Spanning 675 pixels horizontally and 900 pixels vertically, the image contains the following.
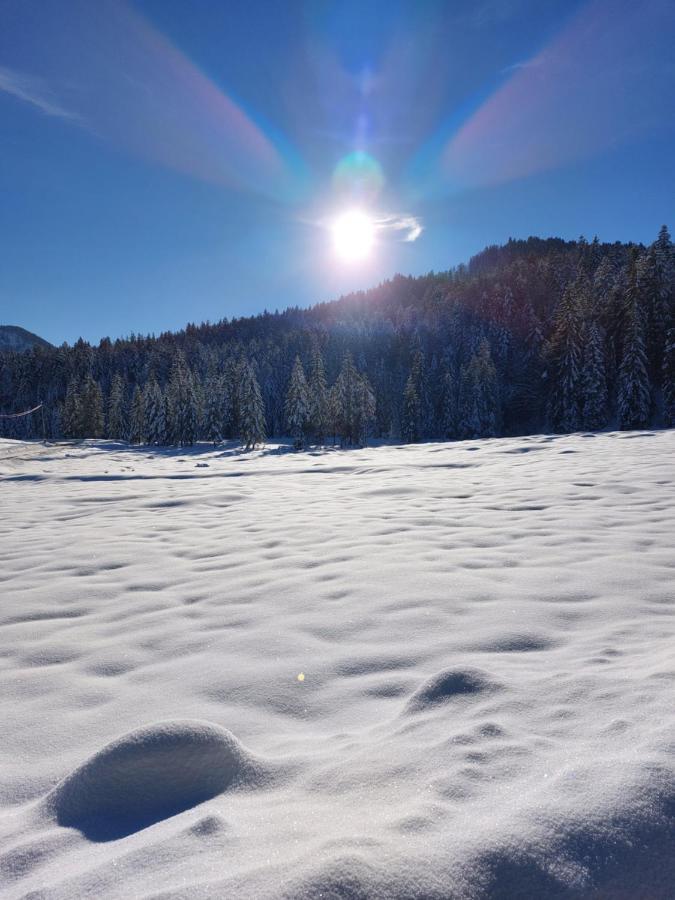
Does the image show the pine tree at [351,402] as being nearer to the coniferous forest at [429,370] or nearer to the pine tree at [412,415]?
the coniferous forest at [429,370]

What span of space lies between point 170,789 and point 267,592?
2.26 meters

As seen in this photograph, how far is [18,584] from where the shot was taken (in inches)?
175

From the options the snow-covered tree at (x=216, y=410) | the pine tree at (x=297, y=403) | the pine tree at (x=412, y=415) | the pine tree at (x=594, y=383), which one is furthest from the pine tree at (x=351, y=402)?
the pine tree at (x=594, y=383)

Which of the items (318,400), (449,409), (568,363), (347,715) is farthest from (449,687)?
(449,409)

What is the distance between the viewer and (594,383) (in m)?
39.7

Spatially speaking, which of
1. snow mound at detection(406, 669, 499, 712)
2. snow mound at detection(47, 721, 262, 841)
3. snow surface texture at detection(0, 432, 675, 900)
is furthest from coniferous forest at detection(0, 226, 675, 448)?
snow mound at detection(47, 721, 262, 841)

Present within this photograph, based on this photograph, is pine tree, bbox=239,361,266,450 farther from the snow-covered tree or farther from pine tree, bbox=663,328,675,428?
pine tree, bbox=663,328,675,428

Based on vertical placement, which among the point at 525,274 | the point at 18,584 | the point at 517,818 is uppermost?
the point at 525,274

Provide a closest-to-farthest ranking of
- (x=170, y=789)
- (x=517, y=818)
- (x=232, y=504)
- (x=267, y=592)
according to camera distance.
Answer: (x=517, y=818) → (x=170, y=789) → (x=267, y=592) → (x=232, y=504)

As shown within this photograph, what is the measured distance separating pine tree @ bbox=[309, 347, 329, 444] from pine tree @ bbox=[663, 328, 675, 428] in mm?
32815

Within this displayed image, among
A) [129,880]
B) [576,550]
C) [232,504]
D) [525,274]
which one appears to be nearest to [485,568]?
[576,550]

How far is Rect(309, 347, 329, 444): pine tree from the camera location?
171 ft

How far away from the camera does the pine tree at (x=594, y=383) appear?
39594 mm

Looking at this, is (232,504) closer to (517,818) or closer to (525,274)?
(517,818)
